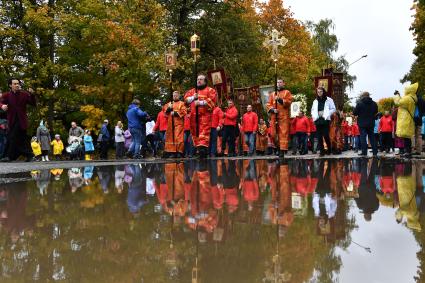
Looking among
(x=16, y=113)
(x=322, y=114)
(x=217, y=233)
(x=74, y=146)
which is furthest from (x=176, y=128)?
(x=217, y=233)

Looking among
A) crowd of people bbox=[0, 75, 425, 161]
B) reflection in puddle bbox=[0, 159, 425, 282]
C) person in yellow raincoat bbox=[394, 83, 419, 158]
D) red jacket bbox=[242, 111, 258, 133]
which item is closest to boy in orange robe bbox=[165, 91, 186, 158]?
crowd of people bbox=[0, 75, 425, 161]

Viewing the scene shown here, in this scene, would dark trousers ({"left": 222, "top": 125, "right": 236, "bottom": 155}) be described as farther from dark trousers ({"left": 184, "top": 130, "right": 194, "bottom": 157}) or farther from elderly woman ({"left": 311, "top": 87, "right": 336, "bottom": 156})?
elderly woman ({"left": 311, "top": 87, "right": 336, "bottom": 156})

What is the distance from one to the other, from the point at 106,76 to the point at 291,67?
1785 centimetres

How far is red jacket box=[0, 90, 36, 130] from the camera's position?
13672 mm

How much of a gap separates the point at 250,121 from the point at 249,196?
592 inches

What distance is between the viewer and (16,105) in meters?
13.7

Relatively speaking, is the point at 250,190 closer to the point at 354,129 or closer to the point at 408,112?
the point at 408,112

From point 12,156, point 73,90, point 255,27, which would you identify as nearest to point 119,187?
point 12,156

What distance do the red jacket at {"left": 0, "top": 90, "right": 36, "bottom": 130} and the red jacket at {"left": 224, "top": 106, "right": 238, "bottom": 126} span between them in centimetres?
691

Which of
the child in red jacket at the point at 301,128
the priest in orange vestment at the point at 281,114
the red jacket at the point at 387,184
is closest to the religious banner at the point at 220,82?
the child in red jacket at the point at 301,128

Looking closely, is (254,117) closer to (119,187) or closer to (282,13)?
(119,187)

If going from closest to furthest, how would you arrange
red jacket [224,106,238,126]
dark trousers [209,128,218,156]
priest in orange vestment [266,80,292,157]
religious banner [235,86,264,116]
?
priest in orange vestment [266,80,292,157], dark trousers [209,128,218,156], red jacket [224,106,238,126], religious banner [235,86,264,116]

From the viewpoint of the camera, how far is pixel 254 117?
2075cm

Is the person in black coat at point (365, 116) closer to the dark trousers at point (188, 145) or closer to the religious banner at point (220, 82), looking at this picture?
the dark trousers at point (188, 145)
